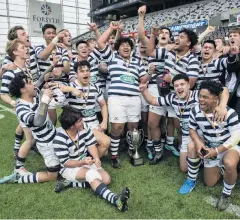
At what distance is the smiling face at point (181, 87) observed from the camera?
339 centimetres

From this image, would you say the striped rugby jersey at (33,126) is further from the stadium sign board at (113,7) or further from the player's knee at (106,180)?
the stadium sign board at (113,7)

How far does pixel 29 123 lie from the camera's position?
3.12 metres

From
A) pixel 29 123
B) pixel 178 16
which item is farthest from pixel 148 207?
pixel 178 16

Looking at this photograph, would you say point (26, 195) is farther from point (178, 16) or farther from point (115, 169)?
point (178, 16)

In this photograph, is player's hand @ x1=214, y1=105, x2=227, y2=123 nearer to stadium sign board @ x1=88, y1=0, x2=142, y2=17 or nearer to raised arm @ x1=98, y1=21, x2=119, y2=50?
raised arm @ x1=98, y1=21, x2=119, y2=50

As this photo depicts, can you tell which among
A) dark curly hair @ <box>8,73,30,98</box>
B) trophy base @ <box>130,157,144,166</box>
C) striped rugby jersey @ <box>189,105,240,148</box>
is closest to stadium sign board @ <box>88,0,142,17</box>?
trophy base @ <box>130,157,144,166</box>

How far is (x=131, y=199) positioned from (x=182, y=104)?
1387 mm

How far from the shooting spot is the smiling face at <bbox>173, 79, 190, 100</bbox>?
134 inches

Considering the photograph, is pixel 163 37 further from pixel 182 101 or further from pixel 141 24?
pixel 182 101

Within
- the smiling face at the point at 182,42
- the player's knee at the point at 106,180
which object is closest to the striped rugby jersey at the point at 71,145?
the player's knee at the point at 106,180

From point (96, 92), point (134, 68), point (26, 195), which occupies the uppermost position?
point (134, 68)

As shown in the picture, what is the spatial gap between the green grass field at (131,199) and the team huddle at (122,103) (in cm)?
11

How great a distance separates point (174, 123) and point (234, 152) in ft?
4.32

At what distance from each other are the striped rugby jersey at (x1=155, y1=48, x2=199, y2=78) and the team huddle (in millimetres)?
13
